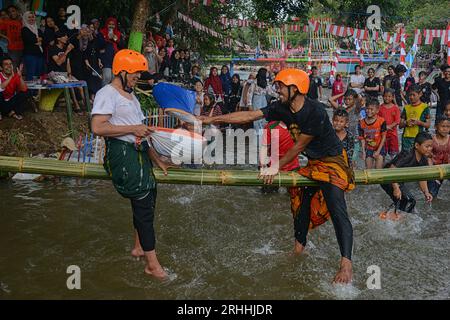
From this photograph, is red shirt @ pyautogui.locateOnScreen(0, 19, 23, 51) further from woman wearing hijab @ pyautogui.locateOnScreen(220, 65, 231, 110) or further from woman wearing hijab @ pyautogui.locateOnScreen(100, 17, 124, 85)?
woman wearing hijab @ pyautogui.locateOnScreen(220, 65, 231, 110)

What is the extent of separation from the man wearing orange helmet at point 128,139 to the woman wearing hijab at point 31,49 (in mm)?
5892

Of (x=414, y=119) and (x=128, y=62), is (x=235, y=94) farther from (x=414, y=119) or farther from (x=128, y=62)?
(x=128, y=62)

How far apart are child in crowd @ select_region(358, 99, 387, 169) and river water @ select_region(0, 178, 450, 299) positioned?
0.63 meters

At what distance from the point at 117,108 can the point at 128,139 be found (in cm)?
26

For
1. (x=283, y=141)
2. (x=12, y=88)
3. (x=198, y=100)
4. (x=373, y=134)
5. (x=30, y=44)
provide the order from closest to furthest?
(x=283, y=141)
(x=373, y=134)
(x=12, y=88)
(x=30, y=44)
(x=198, y=100)

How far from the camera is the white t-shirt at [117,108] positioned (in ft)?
11.1

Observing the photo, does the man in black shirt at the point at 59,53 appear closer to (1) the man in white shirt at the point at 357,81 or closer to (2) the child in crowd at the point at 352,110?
(2) the child in crowd at the point at 352,110

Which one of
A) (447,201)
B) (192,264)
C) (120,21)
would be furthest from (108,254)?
(120,21)

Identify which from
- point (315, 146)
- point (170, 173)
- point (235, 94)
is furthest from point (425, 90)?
point (170, 173)

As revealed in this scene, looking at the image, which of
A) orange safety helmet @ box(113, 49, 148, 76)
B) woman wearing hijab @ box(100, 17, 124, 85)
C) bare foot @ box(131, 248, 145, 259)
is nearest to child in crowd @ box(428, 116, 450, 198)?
bare foot @ box(131, 248, 145, 259)

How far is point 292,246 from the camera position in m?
4.82

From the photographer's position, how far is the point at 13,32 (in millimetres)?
8672

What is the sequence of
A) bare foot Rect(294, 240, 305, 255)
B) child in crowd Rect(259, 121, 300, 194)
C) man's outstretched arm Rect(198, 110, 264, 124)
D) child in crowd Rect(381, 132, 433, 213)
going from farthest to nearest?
child in crowd Rect(381, 132, 433, 213) → bare foot Rect(294, 240, 305, 255) → child in crowd Rect(259, 121, 300, 194) → man's outstretched arm Rect(198, 110, 264, 124)

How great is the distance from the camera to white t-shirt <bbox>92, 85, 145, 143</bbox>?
3.40 meters
